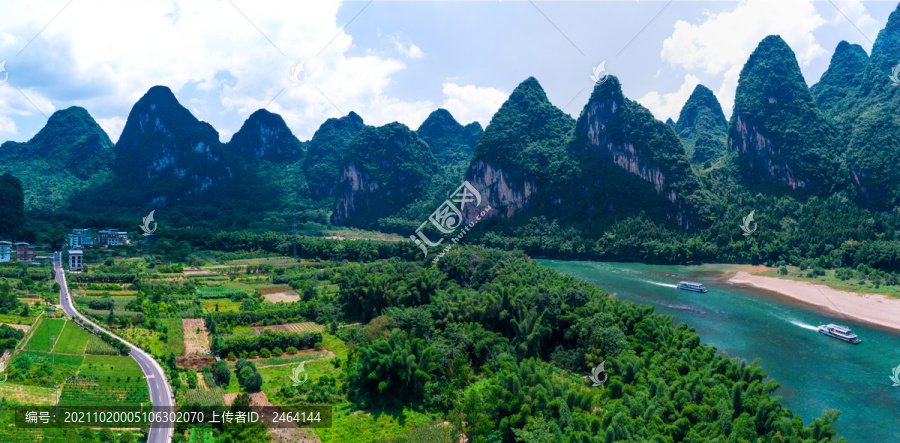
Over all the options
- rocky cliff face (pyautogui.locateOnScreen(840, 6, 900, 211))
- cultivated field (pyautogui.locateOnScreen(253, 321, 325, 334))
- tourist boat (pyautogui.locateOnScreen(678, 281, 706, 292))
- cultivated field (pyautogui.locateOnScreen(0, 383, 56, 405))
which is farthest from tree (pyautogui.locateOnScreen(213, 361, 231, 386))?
rocky cliff face (pyautogui.locateOnScreen(840, 6, 900, 211))

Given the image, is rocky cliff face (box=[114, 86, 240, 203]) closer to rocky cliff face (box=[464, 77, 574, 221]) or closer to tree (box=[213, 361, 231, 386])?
rocky cliff face (box=[464, 77, 574, 221])

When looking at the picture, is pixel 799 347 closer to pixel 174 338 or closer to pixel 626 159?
pixel 174 338

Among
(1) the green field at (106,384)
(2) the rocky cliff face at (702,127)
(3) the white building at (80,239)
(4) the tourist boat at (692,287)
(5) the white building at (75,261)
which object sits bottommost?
(1) the green field at (106,384)

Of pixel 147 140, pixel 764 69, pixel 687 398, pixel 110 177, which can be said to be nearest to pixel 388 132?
pixel 147 140

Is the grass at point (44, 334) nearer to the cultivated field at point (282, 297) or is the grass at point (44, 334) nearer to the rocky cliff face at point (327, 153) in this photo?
the cultivated field at point (282, 297)

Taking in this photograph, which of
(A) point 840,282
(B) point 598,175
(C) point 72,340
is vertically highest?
(B) point 598,175

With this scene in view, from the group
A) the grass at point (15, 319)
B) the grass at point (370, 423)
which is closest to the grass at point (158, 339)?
the grass at point (15, 319)

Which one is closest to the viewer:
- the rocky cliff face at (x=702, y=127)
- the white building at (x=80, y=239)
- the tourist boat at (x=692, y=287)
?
the tourist boat at (x=692, y=287)

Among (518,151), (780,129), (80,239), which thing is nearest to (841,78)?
(780,129)
